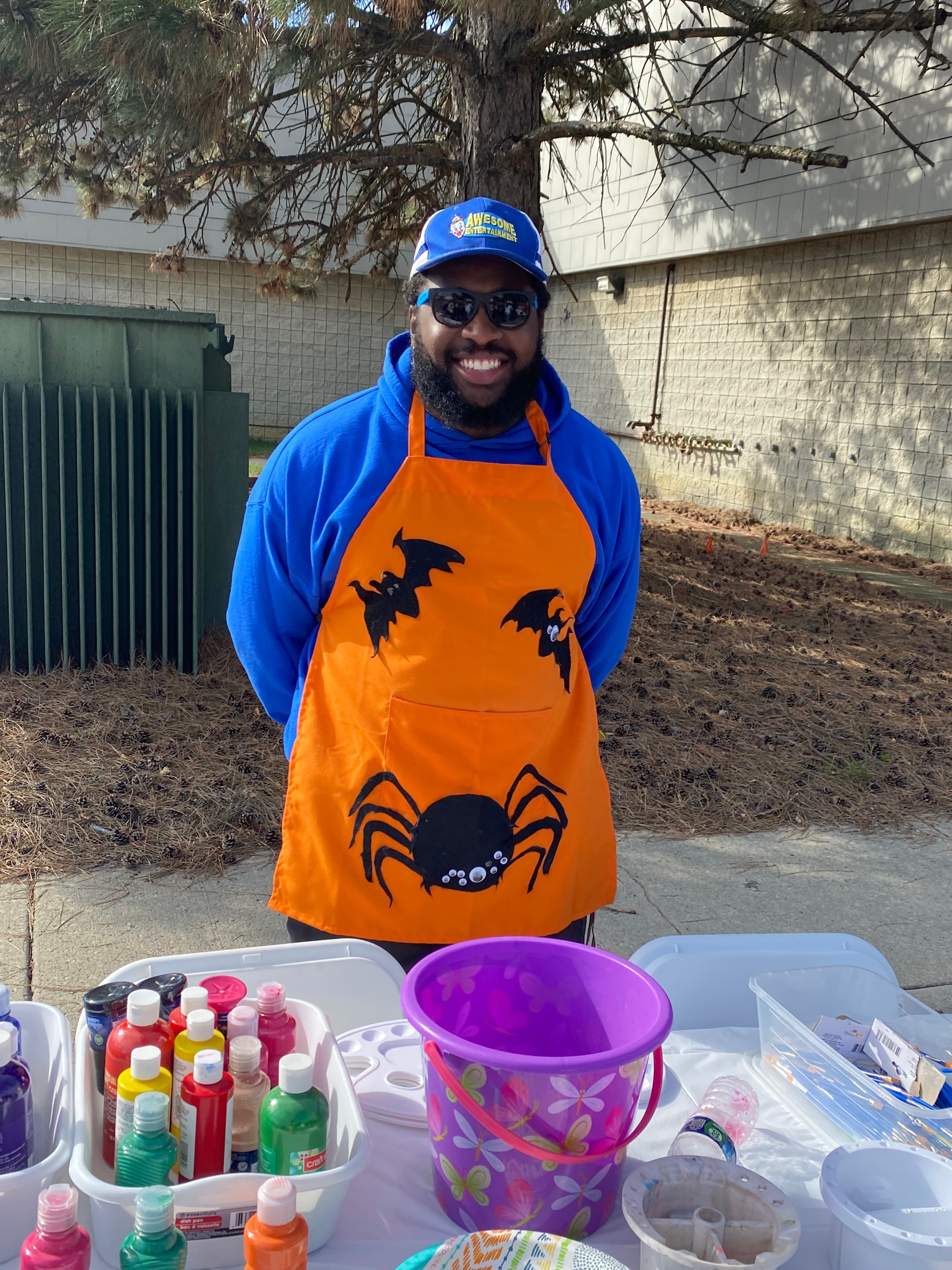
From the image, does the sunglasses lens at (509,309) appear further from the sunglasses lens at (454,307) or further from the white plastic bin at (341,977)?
the white plastic bin at (341,977)

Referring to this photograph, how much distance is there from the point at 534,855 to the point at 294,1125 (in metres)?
0.99

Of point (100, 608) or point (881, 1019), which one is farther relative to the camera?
point (100, 608)

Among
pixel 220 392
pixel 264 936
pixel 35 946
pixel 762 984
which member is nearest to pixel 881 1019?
pixel 762 984

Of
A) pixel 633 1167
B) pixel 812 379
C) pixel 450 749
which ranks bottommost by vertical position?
pixel 633 1167

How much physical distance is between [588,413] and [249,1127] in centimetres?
1657

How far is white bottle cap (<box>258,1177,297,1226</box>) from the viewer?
1226mm

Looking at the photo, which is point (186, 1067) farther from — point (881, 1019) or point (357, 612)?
point (881, 1019)

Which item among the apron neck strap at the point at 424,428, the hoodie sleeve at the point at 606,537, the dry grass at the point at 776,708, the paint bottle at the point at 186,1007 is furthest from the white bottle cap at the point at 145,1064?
the dry grass at the point at 776,708

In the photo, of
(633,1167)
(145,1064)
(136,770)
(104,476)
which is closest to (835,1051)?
(633,1167)

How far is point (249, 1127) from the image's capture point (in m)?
1.46

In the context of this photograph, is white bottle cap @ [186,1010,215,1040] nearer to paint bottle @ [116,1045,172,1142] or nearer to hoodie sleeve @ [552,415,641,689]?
paint bottle @ [116,1045,172,1142]

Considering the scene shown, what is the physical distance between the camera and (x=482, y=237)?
7.17ft

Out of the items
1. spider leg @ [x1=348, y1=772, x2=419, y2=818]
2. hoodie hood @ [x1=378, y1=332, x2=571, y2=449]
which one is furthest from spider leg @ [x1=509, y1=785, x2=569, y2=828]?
hoodie hood @ [x1=378, y1=332, x2=571, y2=449]

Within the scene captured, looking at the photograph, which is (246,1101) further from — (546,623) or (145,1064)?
(546,623)
